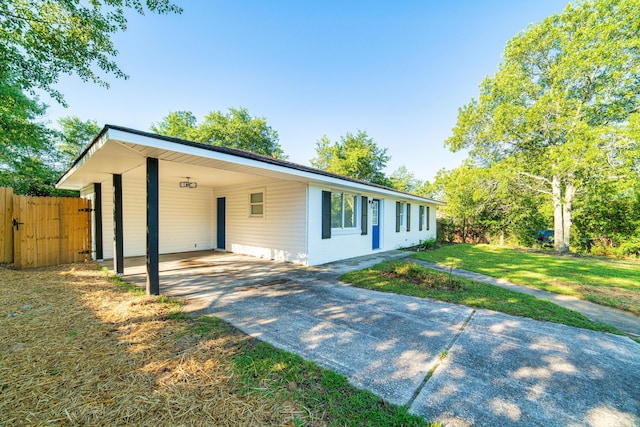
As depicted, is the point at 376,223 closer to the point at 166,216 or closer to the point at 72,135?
the point at 166,216

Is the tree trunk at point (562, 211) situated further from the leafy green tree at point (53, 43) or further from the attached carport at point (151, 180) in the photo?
the leafy green tree at point (53, 43)

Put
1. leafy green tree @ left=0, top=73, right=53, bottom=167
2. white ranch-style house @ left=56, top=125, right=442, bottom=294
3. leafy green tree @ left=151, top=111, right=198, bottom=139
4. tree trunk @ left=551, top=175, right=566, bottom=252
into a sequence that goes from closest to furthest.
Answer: white ranch-style house @ left=56, top=125, right=442, bottom=294, leafy green tree @ left=0, top=73, right=53, bottom=167, tree trunk @ left=551, top=175, right=566, bottom=252, leafy green tree @ left=151, top=111, right=198, bottom=139

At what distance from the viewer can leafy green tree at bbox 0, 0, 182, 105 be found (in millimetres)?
6070

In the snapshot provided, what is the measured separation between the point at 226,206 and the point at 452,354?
30.6 feet

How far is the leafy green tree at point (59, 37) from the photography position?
6070mm

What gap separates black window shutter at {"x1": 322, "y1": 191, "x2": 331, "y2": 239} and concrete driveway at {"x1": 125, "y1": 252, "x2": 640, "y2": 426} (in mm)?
3164

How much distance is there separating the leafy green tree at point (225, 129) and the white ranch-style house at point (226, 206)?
1546cm

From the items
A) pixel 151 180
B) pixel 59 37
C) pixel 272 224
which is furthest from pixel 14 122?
pixel 272 224

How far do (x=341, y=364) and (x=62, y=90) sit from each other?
1044 cm

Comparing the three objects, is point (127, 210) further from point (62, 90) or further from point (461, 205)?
point (461, 205)

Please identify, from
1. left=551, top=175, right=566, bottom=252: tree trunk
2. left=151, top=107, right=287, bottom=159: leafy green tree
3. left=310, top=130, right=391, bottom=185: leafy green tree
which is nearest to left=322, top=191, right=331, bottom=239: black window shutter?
left=551, top=175, right=566, bottom=252: tree trunk

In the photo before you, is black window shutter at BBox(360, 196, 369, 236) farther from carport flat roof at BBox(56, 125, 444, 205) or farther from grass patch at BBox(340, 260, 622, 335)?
carport flat roof at BBox(56, 125, 444, 205)

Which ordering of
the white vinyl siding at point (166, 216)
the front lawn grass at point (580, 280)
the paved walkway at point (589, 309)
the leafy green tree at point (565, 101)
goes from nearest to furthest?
the paved walkway at point (589, 309), the front lawn grass at point (580, 280), the white vinyl siding at point (166, 216), the leafy green tree at point (565, 101)

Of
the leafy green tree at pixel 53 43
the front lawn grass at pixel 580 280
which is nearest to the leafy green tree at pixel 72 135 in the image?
the leafy green tree at pixel 53 43
